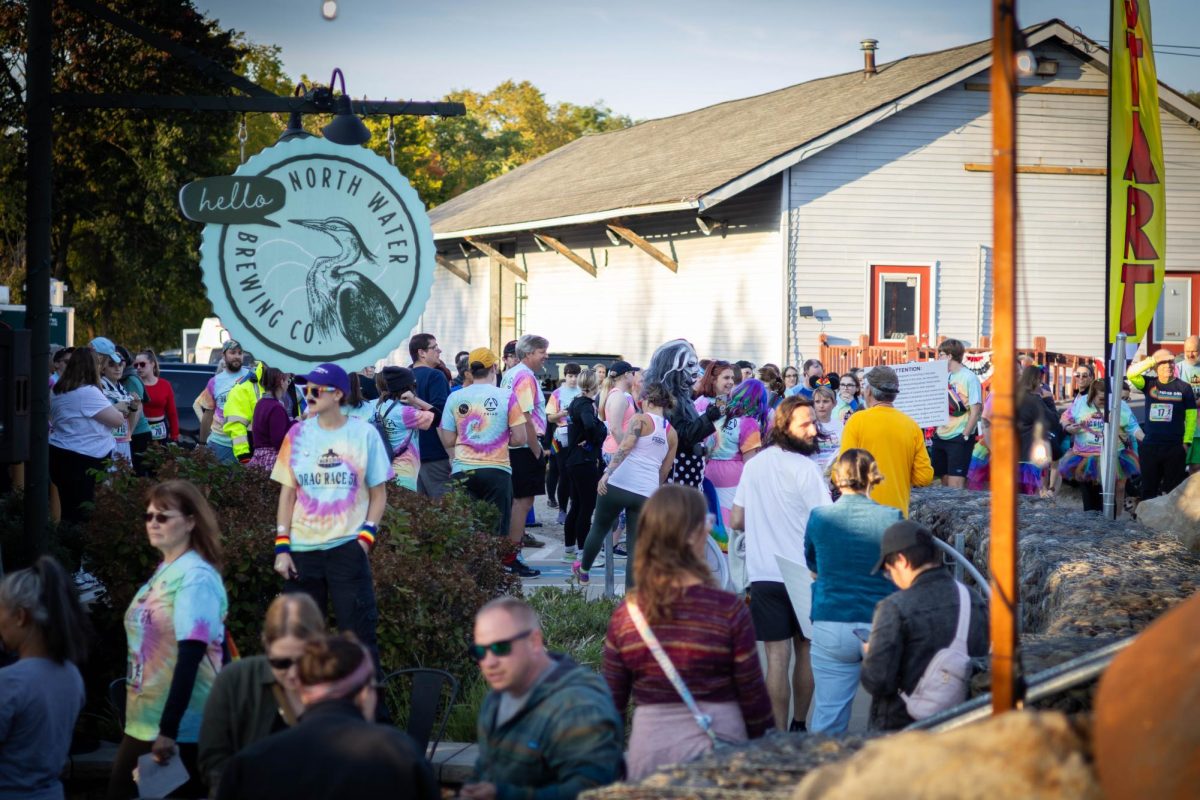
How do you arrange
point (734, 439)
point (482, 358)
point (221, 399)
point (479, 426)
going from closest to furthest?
point (734, 439), point (479, 426), point (482, 358), point (221, 399)

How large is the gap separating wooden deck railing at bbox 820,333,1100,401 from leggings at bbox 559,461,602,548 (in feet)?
32.4

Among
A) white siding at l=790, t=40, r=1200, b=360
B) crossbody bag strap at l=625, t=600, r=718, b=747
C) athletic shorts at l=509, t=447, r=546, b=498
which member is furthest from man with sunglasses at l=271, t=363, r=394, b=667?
white siding at l=790, t=40, r=1200, b=360

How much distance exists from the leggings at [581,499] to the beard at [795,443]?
5.37 meters

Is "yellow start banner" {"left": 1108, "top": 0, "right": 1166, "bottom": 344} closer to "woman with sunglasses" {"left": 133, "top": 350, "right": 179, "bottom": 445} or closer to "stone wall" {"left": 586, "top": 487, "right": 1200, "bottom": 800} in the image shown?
"stone wall" {"left": 586, "top": 487, "right": 1200, "bottom": 800}

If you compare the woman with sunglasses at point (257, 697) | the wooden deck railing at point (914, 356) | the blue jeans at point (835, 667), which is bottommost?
the blue jeans at point (835, 667)

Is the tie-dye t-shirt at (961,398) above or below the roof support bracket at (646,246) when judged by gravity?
below

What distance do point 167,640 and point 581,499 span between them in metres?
7.92

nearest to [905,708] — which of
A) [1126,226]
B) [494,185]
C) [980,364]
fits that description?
[1126,226]

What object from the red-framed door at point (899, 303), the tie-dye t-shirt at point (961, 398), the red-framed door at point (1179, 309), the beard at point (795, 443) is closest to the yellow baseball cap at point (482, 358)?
the beard at point (795, 443)

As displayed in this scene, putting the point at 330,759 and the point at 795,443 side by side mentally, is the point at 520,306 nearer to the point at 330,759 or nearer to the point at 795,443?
the point at 795,443

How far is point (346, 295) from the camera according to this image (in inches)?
287

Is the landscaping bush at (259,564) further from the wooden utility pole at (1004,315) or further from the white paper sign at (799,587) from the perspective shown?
the wooden utility pole at (1004,315)

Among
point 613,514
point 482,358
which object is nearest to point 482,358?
point 482,358

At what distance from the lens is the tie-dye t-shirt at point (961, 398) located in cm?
1453
